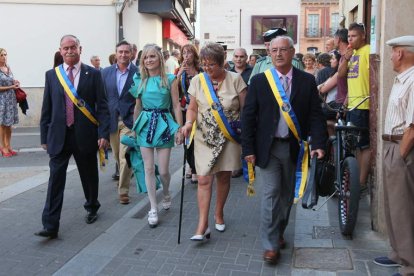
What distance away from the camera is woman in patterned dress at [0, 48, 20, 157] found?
386 inches

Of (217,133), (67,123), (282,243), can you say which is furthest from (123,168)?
(282,243)

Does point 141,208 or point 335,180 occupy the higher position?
point 335,180

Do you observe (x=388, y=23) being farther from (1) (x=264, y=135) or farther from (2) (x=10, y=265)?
(2) (x=10, y=265)

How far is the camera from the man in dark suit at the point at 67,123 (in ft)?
16.3

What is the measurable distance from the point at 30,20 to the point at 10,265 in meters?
11.3

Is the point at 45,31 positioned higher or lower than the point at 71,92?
higher

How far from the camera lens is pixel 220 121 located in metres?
4.64

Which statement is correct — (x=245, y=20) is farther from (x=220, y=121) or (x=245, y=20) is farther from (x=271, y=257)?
(x=271, y=257)

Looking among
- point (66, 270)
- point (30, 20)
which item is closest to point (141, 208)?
point (66, 270)

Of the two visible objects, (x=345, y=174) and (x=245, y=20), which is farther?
(x=245, y=20)

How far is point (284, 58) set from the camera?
4.15 metres

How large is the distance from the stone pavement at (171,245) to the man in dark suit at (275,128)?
40 cm

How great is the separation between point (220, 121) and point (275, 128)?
65cm

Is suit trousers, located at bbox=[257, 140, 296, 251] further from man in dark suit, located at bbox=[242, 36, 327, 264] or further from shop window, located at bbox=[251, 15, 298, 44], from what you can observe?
shop window, located at bbox=[251, 15, 298, 44]
